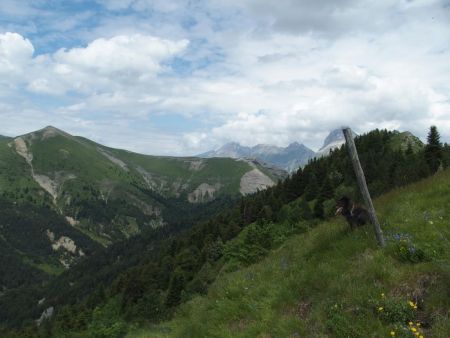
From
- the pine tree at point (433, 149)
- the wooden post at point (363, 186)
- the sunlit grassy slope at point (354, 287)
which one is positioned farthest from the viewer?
the pine tree at point (433, 149)

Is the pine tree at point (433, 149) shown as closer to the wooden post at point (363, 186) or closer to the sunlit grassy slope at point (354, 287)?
the sunlit grassy slope at point (354, 287)

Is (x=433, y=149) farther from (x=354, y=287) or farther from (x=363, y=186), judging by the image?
(x=354, y=287)

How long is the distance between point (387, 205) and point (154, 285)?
112 m

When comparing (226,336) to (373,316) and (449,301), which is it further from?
(449,301)

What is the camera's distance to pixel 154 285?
119m

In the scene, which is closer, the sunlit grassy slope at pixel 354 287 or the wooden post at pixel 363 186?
the sunlit grassy slope at pixel 354 287

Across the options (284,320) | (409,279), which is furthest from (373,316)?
(284,320)

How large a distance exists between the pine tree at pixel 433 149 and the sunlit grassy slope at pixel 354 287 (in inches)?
2395

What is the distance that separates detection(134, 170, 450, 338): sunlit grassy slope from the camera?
893 centimetres

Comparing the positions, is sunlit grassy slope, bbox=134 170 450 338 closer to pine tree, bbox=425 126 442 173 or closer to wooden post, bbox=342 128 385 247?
wooden post, bbox=342 128 385 247

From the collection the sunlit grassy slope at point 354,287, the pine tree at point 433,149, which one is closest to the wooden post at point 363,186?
the sunlit grassy slope at point 354,287

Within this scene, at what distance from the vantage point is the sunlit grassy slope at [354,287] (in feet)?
29.3

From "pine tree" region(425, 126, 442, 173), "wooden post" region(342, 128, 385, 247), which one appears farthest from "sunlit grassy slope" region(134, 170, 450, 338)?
"pine tree" region(425, 126, 442, 173)

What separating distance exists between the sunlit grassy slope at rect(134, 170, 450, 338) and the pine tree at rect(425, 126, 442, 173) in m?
60.8
